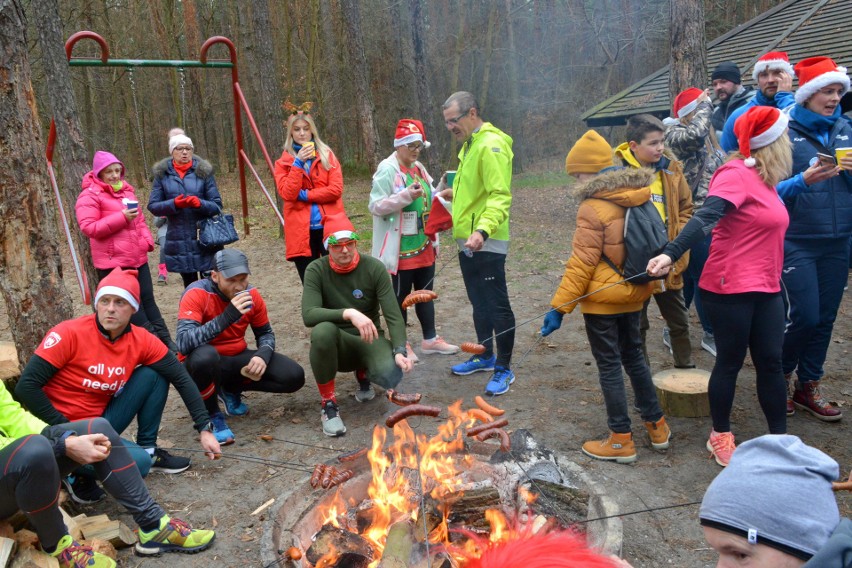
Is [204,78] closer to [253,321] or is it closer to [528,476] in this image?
[253,321]

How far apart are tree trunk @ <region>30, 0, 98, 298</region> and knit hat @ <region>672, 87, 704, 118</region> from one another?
20.4 ft

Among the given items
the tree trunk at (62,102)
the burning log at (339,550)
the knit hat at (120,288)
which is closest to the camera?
the burning log at (339,550)

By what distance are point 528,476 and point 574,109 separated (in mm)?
23942

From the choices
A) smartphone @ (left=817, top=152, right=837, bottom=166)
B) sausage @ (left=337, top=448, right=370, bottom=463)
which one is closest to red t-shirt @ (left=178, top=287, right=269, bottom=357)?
sausage @ (left=337, top=448, right=370, bottom=463)

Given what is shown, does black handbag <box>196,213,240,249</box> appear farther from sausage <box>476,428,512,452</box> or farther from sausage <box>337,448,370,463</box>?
sausage <box>476,428,512,452</box>

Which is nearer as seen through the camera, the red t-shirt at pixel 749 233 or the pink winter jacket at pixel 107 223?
the red t-shirt at pixel 749 233

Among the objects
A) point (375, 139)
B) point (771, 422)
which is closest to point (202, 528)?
point (771, 422)

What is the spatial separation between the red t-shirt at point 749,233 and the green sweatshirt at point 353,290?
2.33 metres

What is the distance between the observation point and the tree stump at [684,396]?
460 centimetres

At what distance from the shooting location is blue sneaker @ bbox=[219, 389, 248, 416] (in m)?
4.99

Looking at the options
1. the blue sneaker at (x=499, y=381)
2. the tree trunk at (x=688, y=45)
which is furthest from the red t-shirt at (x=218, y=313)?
the tree trunk at (x=688, y=45)

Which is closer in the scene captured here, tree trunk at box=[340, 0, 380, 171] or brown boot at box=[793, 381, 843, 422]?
brown boot at box=[793, 381, 843, 422]

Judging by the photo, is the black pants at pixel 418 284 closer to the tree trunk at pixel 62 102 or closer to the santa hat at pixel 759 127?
the santa hat at pixel 759 127

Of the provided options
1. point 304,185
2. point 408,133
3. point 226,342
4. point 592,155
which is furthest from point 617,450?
point 304,185
